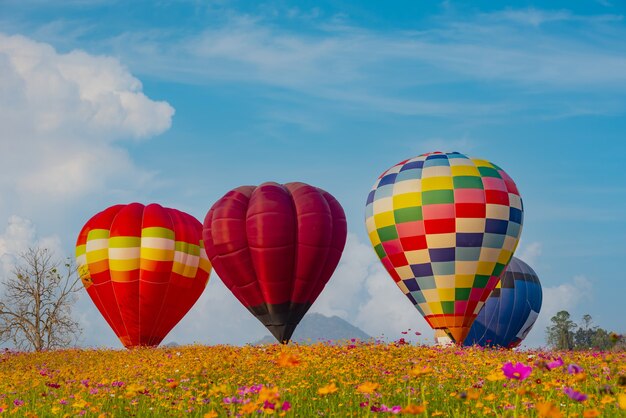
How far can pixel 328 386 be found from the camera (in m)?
5.79

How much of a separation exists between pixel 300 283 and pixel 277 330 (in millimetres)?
2132

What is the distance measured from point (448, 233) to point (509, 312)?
15.3 m

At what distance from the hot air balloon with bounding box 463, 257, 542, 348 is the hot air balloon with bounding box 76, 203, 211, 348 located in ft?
53.6

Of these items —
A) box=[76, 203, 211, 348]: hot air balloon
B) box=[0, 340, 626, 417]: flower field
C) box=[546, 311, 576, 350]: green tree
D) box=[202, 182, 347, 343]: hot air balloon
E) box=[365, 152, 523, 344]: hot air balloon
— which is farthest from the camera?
box=[546, 311, 576, 350]: green tree

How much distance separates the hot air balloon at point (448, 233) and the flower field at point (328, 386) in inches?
277

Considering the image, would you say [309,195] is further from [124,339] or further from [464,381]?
[464,381]

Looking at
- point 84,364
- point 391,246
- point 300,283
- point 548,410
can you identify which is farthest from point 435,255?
point 548,410

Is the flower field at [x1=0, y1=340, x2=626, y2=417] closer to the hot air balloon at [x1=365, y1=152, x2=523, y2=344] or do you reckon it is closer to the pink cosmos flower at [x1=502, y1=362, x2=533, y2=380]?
the pink cosmos flower at [x1=502, y1=362, x2=533, y2=380]

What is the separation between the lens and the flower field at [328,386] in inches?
292

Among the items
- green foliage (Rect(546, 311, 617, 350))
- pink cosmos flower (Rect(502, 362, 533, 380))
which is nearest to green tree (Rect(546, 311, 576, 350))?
green foliage (Rect(546, 311, 617, 350))

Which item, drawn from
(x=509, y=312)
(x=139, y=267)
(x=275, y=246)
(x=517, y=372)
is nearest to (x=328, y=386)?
(x=517, y=372)

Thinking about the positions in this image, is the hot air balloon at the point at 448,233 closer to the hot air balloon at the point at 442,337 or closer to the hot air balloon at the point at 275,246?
the hot air balloon at the point at 442,337

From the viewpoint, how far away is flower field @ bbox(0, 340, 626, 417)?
741cm

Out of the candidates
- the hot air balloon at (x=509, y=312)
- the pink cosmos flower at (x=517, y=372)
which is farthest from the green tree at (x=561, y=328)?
the pink cosmos flower at (x=517, y=372)
